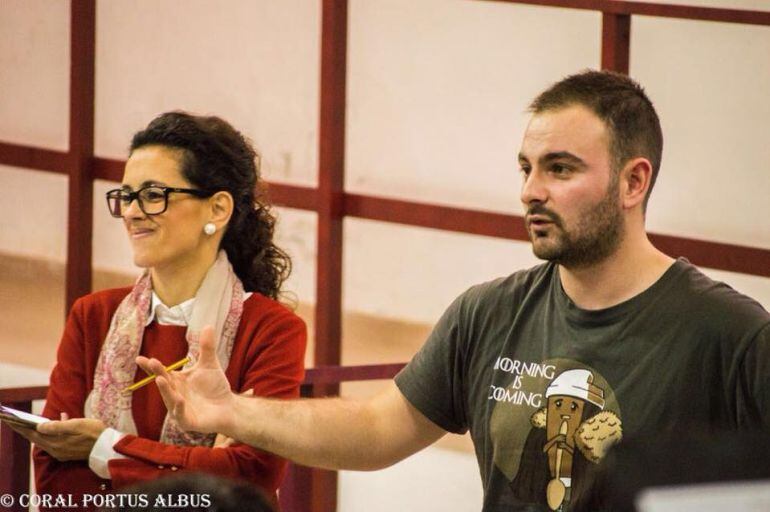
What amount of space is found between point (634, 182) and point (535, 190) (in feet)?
0.57

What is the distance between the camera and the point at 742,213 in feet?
17.1

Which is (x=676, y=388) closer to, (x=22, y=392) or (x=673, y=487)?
(x=673, y=487)

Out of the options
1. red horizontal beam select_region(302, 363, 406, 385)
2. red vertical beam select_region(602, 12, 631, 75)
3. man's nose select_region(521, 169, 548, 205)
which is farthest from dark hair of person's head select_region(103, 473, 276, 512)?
red vertical beam select_region(602, 12, 631, 75)

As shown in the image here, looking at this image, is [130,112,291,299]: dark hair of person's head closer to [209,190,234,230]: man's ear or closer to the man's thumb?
[209,190,234,230]: man's ear

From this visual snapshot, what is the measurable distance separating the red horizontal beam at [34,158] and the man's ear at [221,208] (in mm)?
4444

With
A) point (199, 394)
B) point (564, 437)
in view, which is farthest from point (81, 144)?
point (564, 437)

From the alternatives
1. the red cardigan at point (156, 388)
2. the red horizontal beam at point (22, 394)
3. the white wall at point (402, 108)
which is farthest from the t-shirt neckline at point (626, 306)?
the white wall at point (402, 108)

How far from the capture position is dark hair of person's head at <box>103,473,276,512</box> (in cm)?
133

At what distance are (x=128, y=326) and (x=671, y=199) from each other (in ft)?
9.74

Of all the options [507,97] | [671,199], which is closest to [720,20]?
[671,199]

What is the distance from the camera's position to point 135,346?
2928mm

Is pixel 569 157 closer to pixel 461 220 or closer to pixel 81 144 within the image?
pixel 461 220

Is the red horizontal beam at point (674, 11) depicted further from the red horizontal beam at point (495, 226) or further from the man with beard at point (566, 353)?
the man with beard at point (566, 353)

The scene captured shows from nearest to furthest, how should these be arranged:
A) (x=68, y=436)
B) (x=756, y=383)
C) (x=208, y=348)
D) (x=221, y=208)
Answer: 1. (x=756, y=383)
2. (x=208, y=348)
3. (x=68, y=436)
4. (x=221, y=208)
